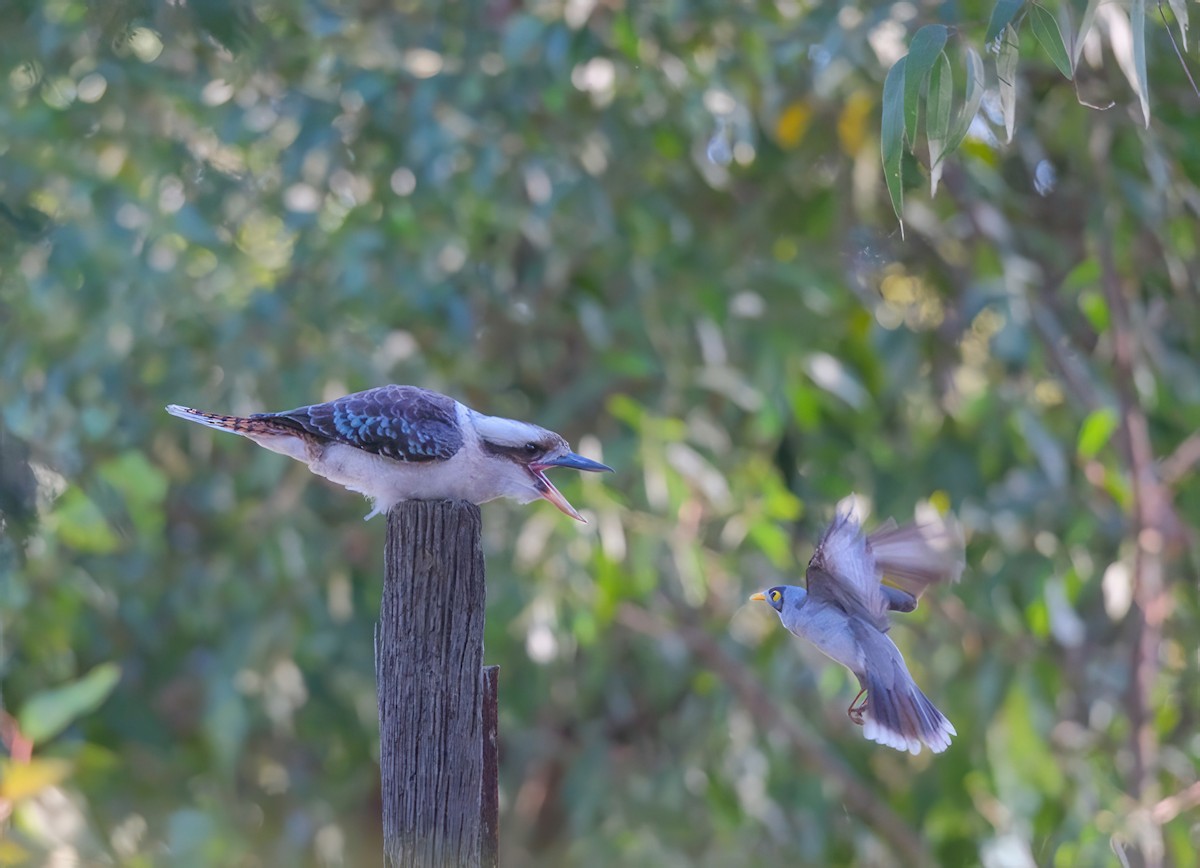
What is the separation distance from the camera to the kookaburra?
3.11m

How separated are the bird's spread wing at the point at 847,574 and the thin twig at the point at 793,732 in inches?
131

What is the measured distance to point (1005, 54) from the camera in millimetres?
2395

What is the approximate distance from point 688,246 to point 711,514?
1186 millimetres

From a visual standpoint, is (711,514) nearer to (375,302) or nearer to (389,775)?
(375,302)

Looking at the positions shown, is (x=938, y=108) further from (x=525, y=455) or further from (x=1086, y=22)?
(x=525, y=455)

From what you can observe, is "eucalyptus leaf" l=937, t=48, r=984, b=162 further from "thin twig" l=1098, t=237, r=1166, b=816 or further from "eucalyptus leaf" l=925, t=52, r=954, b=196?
"thin twig" l=1098, t=237, r=1166, b=816

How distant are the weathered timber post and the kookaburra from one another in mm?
346

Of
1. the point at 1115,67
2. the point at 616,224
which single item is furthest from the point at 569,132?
the point at 1115,67

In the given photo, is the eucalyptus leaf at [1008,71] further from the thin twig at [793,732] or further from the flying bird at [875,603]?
the thin twig at [793,732]

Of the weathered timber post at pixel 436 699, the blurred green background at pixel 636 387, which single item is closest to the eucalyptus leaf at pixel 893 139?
the weathered timber post at pixel 436 699

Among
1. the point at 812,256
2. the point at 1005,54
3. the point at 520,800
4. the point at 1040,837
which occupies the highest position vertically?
the point at 1005,54

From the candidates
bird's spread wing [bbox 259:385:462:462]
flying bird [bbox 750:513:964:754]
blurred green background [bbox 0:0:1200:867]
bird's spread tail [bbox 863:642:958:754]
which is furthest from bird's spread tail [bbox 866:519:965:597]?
blurred green background [bbox 0:0:1200:867]

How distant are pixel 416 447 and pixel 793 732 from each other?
11.3 ft

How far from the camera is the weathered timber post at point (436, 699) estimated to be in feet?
8.25
